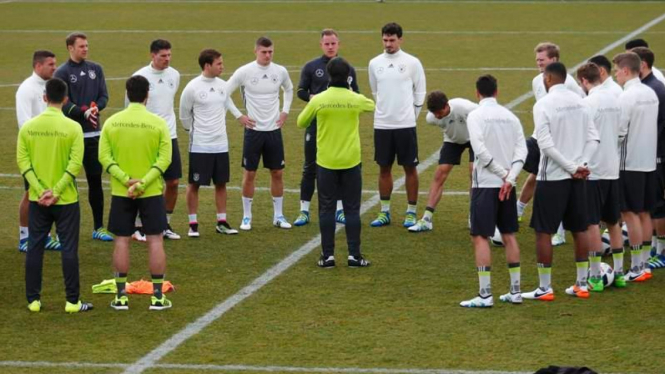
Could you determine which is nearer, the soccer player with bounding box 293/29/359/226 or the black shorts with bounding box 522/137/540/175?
the black shorts with bounding box 522/137/540/175

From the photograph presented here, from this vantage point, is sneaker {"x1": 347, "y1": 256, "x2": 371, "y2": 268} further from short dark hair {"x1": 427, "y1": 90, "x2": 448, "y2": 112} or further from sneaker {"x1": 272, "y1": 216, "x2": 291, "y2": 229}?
sneaker {"x1": 272, "y1": 216, "x2": 291, "y2": 229}

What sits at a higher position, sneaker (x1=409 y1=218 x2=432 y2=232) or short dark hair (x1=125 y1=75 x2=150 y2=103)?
short dark hair (x1=125 y1=75 x2=150 y2=103)

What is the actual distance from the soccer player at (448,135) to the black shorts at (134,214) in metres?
3.72

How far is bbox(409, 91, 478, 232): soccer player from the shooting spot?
1388cm

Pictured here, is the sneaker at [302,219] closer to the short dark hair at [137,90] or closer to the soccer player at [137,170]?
the soccer player at [137,170]

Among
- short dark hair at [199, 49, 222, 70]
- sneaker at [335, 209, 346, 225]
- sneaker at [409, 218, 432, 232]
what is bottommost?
sneaker at [409, 218, 432, 232]

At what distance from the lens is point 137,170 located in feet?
36.3

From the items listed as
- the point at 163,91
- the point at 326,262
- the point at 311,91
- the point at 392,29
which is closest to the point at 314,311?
the point at 326,262

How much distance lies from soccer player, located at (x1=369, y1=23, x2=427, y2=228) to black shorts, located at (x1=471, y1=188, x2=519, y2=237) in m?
3.59

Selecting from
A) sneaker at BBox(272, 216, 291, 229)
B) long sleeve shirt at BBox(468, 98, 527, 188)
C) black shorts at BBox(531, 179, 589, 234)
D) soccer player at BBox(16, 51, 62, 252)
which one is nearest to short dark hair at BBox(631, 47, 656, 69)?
black shorts at BBox(531, 179, 589, 234)

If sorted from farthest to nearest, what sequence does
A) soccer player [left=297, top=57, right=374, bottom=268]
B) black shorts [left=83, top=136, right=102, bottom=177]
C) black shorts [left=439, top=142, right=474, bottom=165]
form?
black shorts [left=439, top=142, right=474, bottom=165]
black shorts [left=83, top=136, right=102, bottom=177]
soccer player [left=297, top=57, right=374, bottom=268]

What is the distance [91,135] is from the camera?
13945 mm

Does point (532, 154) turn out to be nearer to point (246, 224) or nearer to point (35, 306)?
point (246, 224)

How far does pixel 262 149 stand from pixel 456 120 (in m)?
2.30
